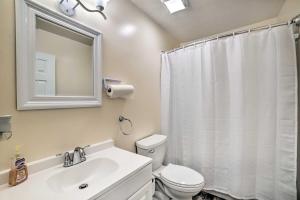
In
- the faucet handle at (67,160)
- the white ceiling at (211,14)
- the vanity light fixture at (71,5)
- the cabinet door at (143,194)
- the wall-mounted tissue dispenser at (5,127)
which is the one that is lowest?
the cabinet door at (143,194)

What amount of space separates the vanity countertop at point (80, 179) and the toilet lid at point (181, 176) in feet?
1.91

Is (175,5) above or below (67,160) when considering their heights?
above

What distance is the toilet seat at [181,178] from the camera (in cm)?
137

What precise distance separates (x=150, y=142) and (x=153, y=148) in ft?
0.24

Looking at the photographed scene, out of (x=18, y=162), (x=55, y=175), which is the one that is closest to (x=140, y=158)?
(x=55, y=175)

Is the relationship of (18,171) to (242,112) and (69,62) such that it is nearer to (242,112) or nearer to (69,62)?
(69,62)

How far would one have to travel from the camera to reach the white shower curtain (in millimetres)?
1347

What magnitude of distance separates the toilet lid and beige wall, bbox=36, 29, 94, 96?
1118 millimetres

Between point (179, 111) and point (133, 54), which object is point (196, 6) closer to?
point (133, 54)

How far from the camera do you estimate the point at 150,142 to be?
164 cm

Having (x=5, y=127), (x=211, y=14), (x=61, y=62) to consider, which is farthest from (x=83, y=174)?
(x=211, y=14)

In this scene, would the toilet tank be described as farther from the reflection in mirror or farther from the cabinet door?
the reflection in mirror

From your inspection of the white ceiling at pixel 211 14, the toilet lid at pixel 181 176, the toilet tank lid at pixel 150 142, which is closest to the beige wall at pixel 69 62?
the toilet tank lid at pixel 150 142

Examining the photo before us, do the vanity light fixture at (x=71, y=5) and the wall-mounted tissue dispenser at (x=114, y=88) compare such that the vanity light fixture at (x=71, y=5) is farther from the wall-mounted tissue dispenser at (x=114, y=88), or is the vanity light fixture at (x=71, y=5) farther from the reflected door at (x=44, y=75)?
the wall-mounted tissue dispenser at (x=114, y=88)
